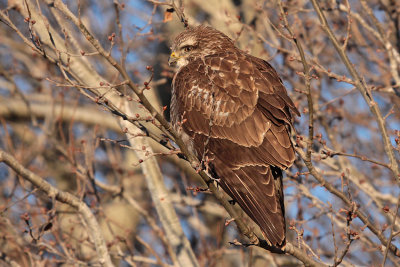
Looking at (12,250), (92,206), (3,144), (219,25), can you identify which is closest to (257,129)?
(92,206)

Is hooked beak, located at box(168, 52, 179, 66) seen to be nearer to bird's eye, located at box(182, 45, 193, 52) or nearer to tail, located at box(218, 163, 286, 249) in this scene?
bird's eye, located at box(182, 45, 193, 52)

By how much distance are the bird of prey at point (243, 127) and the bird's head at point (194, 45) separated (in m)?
0.52

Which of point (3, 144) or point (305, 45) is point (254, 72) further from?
point (3, 144)

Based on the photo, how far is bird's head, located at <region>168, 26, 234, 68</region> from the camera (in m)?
6.45

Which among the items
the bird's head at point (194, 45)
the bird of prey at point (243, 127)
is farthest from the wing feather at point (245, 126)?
the bird's head at point (194, 45)

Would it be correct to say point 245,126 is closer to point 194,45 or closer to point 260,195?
point 260,195

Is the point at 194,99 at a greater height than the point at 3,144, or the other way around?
the point at 3,144

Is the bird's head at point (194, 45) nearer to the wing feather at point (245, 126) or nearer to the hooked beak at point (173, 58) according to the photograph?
the hooked beak at point (173, 58)

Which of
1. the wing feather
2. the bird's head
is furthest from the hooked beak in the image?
the wing feather

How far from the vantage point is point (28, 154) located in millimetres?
10109

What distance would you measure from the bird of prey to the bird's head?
524mm

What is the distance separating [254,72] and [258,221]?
1502 millimetres

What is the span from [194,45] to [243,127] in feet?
5.26

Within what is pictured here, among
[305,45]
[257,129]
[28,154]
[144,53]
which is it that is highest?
[144,53]
